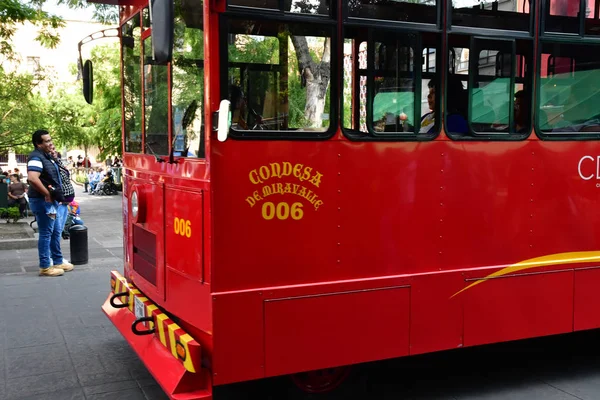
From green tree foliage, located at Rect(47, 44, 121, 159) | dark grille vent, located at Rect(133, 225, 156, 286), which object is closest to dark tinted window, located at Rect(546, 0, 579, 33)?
dark grille vent, located at Rect(133, 225, 156, 286)

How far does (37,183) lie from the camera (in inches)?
321

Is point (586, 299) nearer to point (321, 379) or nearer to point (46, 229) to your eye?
point (321, 379)

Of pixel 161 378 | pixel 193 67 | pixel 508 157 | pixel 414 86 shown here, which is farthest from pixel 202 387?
pixel 508 157

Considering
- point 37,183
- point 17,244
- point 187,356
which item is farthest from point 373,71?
point 17,244

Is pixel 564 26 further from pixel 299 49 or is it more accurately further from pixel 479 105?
pixel 299 49

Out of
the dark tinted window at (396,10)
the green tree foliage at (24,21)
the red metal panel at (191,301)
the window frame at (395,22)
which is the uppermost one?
the green tree foliage at (24,21)

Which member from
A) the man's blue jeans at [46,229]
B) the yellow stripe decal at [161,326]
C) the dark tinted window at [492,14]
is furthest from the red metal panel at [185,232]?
the man's blue jeans at [46,229]

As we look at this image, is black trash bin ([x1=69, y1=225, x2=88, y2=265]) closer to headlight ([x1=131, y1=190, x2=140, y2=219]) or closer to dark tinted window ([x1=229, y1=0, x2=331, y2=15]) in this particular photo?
headlight ([x1=131, y1=190, x2=140, y2=219])

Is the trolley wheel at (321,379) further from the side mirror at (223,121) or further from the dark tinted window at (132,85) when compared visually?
the dark tinted window at (132,85)

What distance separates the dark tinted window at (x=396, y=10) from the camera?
3912mm

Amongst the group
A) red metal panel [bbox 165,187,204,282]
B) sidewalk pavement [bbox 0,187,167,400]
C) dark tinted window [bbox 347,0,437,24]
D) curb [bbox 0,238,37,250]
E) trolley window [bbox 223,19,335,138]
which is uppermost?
dark tinted window [bbox 347,0,437,24]

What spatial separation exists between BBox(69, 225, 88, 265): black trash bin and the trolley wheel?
6366 mm

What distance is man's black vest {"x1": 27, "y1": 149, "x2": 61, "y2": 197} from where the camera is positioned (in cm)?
827

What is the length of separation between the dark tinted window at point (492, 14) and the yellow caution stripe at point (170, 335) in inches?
110
